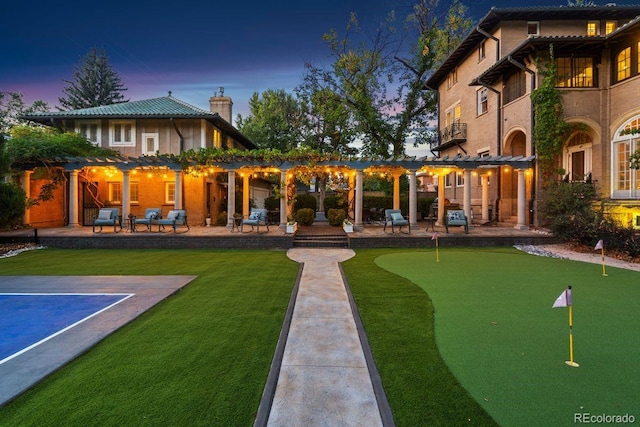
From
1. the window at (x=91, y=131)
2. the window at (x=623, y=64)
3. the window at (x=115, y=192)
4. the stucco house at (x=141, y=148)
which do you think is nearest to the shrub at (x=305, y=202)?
the stucco house at (x=141, y=148)

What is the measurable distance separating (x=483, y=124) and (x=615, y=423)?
1944 centimetres

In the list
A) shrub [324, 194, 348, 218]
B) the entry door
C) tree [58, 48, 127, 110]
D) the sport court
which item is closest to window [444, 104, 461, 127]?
shrub [324, 194, 348, 218]

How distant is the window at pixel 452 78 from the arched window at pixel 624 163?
1111cm

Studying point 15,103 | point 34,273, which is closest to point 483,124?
point 34,273

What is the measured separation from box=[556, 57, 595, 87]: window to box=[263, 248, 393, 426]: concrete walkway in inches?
620

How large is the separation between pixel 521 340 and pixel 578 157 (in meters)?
15.6

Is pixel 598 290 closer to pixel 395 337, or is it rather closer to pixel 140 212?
pixel 395 337

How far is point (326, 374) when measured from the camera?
3.38 metres

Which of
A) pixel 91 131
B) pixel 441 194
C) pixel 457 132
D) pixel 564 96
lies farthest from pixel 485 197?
pixel 91 131

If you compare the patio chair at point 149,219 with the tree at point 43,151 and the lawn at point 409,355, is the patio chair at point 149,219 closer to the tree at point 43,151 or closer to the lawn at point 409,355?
the tree at point 43,151

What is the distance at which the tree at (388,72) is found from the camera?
25266 mm

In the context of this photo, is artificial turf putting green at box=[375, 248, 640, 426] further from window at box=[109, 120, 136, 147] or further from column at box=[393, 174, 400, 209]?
window at box=[109, 120, 136, 147]

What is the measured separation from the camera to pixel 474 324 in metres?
4.77

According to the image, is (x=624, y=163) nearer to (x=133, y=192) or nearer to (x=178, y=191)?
(x=178, y=191)
